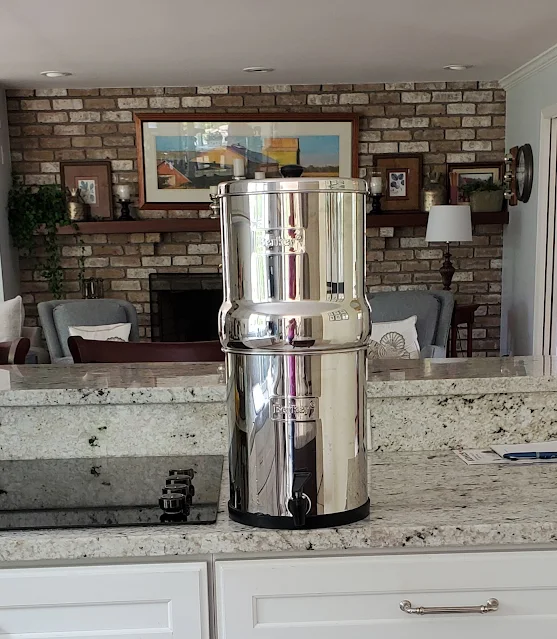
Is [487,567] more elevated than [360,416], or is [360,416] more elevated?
[360,416]

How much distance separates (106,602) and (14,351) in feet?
11.2

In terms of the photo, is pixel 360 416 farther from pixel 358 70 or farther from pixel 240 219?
pixel 358 70

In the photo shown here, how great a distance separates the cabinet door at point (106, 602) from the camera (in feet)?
3.05

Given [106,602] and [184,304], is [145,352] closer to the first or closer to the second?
[106,602]

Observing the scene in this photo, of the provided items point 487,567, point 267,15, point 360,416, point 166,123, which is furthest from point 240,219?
point 166,123

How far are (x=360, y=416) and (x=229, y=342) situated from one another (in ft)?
0.66

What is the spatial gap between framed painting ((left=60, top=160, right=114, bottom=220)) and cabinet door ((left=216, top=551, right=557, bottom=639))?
497 cm

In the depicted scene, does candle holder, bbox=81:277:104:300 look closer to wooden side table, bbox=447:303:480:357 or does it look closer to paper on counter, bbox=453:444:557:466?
wooden side table, bbox=447:303:480:357

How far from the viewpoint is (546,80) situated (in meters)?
4.80

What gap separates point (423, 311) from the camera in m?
4.63

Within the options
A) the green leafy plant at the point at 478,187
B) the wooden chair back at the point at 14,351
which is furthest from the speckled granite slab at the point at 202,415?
the green leafy plant at the point at 478,187

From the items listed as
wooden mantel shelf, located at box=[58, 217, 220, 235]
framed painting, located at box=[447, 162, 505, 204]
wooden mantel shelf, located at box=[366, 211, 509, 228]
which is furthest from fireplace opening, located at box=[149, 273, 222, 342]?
framed painting, located at box=[447, 162, 505, 204]

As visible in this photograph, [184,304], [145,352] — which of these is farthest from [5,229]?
[145,352]

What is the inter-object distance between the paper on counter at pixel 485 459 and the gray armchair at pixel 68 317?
12.3 ft
